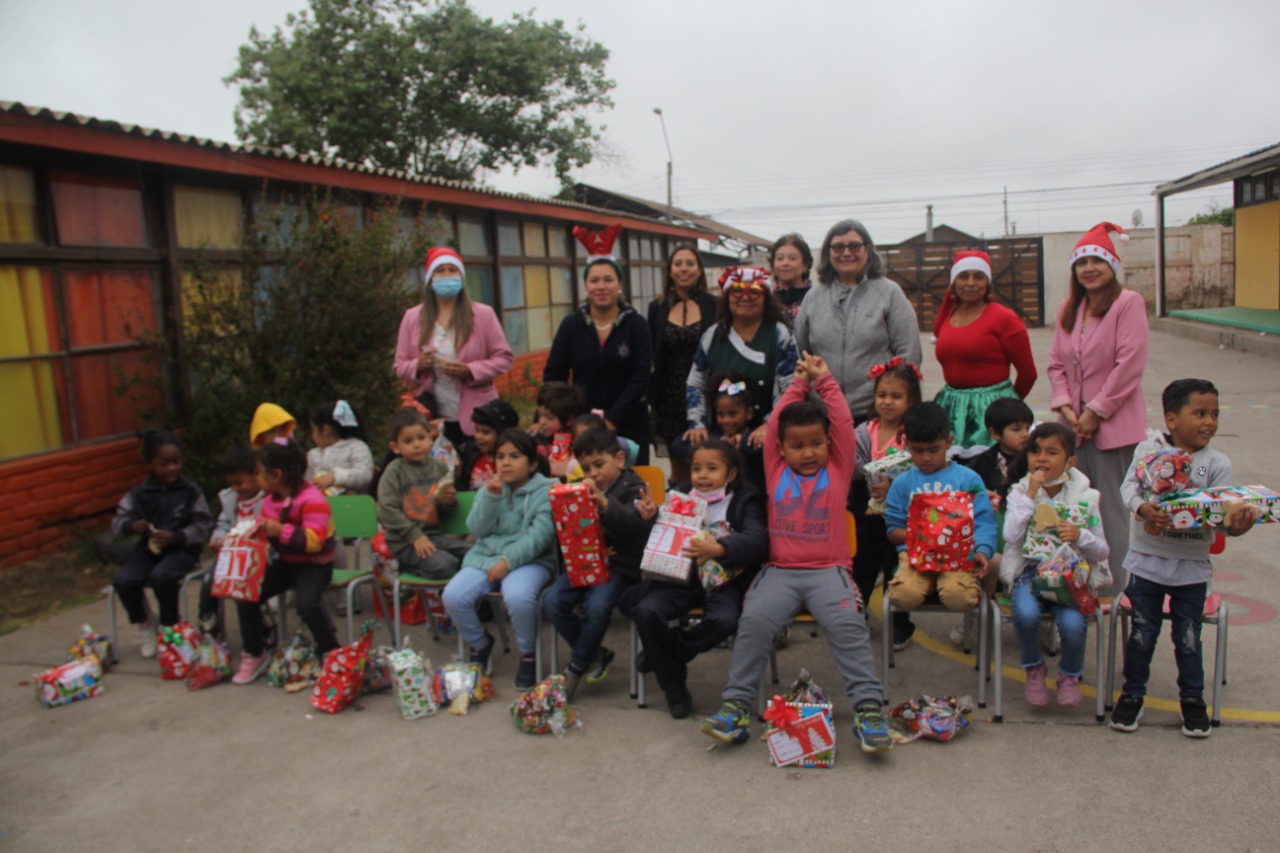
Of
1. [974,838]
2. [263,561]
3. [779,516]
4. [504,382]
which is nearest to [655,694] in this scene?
[779,516]

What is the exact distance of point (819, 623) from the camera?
3805mm

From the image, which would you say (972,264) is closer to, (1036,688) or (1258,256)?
(1036,688)

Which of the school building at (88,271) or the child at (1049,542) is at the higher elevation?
the school building at (88,271)

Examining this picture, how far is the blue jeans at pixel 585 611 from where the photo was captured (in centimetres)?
418

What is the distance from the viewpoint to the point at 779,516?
4.04 metres

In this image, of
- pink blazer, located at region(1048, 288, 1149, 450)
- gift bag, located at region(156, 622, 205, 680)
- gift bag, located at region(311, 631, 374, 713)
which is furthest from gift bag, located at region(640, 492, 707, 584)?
gift bag, located at region(156, 622, 205, 680)

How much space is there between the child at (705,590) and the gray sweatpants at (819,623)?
0.48 feet

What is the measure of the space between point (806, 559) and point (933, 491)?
62cm

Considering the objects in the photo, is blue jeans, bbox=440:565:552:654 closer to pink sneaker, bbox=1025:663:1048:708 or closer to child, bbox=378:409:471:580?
child, bbox=378:409:471:580

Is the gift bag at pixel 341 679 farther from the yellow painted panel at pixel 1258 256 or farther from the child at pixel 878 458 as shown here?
the yellow painted panel at pixel 1258 256

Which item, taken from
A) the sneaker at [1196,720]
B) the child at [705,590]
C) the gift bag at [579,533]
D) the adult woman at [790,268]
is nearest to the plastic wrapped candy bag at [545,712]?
the child at [705,590]

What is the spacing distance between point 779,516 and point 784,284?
200cm

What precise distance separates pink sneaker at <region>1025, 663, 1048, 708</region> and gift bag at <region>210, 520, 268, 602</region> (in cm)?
343

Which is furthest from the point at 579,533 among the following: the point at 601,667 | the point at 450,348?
the point at 450,348
